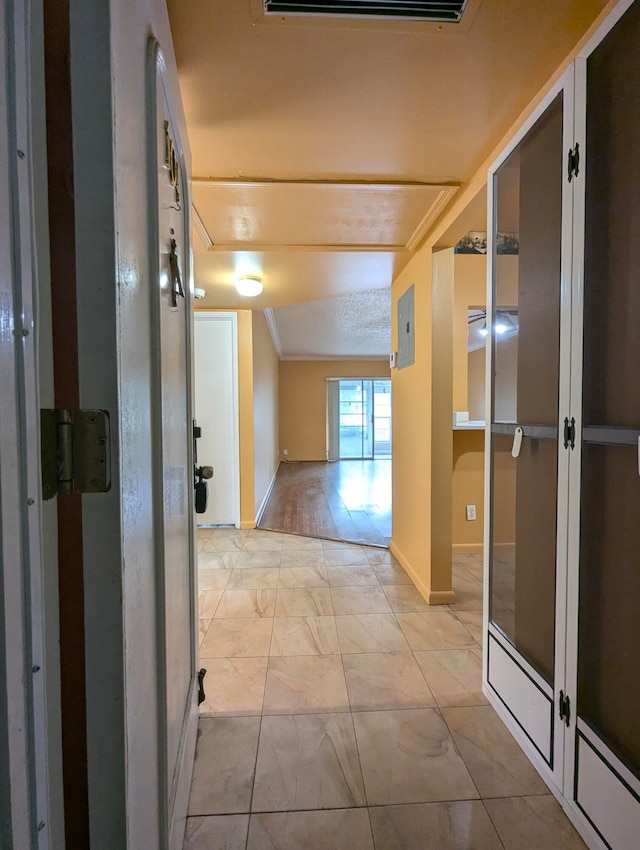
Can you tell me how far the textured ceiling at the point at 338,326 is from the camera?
15.8ft

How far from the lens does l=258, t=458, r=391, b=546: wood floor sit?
404 centimetres

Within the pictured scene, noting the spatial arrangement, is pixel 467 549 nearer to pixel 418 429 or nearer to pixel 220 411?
pixel 418 429

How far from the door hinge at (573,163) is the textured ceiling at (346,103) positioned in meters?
0.33

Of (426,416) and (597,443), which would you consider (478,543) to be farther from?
(597,443)

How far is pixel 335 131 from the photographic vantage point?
1.46m

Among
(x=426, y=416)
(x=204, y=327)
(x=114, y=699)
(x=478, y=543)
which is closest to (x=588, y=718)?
(x=114, y=699)

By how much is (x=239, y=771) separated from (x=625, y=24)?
2.33m

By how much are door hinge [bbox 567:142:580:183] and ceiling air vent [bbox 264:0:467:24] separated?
0.46 m

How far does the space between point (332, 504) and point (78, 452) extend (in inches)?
191

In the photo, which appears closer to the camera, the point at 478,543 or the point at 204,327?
the point at 478,543

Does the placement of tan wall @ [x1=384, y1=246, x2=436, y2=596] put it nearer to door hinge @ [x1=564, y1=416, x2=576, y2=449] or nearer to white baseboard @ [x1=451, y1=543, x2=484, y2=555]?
white baseboard @ [x1=451, y1=543, x2=484, y2=555]

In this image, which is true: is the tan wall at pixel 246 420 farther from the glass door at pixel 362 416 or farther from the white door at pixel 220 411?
the glass door at pixel 362 416

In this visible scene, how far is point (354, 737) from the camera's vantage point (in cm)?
143

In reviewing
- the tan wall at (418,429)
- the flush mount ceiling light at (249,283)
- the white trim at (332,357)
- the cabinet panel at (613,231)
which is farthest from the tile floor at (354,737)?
the white trim at (332,357)
